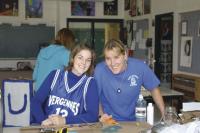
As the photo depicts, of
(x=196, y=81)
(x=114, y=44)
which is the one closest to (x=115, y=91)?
(x=114, y=44)

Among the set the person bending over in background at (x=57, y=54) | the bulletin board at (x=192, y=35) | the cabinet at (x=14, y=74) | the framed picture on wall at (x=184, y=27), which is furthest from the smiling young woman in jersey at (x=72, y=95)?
the cabinet at (x=14, y=74)

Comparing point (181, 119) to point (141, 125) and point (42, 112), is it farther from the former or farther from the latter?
point (42, 112)

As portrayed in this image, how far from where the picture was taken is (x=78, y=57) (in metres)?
2.43

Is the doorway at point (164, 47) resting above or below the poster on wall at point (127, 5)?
below

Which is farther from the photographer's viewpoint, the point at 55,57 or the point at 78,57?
the point at 55,57

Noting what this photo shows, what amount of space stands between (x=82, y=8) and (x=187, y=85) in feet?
14.3

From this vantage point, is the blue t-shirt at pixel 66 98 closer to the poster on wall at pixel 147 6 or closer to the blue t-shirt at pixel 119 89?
the blue t-shirt at pixel 119 89

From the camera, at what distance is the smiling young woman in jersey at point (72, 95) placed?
2381 mm

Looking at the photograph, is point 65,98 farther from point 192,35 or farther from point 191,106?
point 192,35

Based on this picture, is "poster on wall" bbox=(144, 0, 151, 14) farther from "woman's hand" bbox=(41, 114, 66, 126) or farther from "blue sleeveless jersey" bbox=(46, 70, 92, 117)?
"woman's hand" bbox=(41, 114, 66, 126)

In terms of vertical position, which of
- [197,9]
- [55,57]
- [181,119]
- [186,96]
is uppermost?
[197,9]

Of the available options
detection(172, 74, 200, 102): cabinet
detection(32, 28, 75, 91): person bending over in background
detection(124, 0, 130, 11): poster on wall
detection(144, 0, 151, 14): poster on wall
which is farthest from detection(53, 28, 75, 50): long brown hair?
detection(124, 0, 130, 11): poster on wall

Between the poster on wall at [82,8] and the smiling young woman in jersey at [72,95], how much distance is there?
696 centimetres

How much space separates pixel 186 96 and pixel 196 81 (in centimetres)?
41
